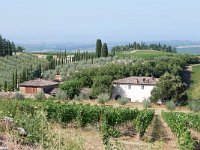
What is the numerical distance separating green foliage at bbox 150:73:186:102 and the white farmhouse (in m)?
3.80

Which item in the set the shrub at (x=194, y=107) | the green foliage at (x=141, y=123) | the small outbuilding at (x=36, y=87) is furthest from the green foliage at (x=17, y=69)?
the green foliage at (x=141, y=123)

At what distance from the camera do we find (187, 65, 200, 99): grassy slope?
6392 centimetres

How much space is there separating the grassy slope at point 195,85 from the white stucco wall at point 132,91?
6.62 m

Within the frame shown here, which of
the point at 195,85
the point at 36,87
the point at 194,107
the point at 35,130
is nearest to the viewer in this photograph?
the point at 35,130

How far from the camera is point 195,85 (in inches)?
2815

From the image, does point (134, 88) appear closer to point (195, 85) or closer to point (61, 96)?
point (61, 96)

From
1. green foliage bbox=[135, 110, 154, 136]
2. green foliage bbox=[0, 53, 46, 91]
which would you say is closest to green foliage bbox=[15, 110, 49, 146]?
green foliage bbox=[135, 110, 154, 136]

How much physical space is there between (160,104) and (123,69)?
1243 cm

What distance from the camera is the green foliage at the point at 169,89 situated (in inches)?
2213

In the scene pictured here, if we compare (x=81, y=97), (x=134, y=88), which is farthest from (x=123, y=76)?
(x=81, y=97)

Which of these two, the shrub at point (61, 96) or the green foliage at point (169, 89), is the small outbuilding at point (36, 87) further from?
the green foliage at point (169, 89)

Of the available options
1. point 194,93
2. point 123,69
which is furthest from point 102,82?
point 194,93

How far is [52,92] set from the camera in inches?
2404

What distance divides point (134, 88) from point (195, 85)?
1434 centimetres
